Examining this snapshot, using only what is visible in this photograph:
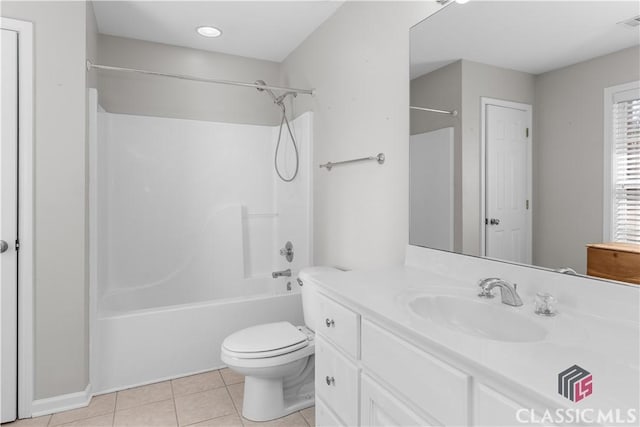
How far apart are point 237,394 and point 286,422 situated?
0.41 metres

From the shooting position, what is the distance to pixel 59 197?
2.02 m

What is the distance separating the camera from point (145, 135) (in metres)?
2.94

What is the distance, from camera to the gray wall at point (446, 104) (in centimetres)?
157

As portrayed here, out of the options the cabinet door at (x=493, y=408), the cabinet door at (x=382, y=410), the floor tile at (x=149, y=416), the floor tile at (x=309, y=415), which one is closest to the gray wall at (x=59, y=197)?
the floor tile at (x=149, y=416)

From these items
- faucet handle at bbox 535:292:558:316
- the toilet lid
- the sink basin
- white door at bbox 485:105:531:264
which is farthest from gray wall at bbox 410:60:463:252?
the toilet lid

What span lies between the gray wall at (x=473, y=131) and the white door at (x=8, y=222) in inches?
87.3

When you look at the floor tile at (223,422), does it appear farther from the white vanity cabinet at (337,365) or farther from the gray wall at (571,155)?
the gray wall at (571,155)

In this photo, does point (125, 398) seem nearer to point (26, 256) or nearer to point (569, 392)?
point (26, 256)

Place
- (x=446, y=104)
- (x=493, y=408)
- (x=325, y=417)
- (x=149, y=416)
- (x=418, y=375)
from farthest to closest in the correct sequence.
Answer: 1. (x=149, y=416)
2. (x=446, y=104)
3. (x=325, y=417)
4. (x=418, y=375)
5. (x=493, y=408)

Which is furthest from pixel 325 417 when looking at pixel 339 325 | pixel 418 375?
pixel 418 375

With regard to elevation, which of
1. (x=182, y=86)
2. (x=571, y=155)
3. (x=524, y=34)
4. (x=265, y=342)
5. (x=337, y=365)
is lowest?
(x=265, y=342)

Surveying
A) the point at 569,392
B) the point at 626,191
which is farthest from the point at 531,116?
the point at 569,392

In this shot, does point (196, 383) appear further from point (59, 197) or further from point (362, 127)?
point (362, 127)

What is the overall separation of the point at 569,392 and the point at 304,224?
2271mm
